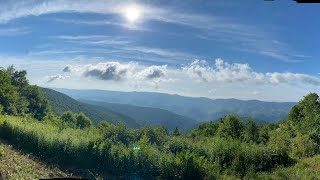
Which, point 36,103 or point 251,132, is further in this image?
point 36,103

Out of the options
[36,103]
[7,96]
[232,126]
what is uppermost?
[7,96]

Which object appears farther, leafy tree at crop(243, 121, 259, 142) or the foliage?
the foliage

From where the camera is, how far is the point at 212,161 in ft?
63.1

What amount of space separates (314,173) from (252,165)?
2766 millimetres

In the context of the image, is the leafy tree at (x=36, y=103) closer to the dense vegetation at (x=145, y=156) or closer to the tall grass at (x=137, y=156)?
the dense vegetation at (x=145, y=156)

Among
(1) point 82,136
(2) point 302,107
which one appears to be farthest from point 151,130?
(2) point 302,107

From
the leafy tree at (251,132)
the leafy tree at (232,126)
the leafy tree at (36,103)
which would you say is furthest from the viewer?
the leafy tree at (36,103)

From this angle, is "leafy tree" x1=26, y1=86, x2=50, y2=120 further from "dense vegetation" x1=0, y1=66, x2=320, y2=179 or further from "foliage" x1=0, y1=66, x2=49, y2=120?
"dense vegetation" x1=0, y1=66, x2=320, y2=179

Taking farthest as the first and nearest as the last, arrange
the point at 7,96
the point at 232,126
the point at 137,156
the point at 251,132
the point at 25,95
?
the point at 25,95, the point at 7,96, the point at 232,126, the point at 251,132, the point at 137,156

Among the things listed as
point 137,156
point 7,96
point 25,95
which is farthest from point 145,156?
point 25,95

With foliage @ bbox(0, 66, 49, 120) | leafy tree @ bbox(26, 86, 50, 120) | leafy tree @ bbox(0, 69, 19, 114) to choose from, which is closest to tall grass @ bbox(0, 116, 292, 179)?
leafy tree @ bbox(0, 69, 19, 114)

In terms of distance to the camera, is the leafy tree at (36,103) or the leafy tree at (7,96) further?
the leafy tree at (36,103)

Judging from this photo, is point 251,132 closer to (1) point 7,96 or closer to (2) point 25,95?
(1) point 7,96

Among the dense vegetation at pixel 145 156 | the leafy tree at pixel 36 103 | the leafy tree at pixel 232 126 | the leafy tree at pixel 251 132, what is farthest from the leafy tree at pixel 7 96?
the dense vegetation at pixel 145 156
